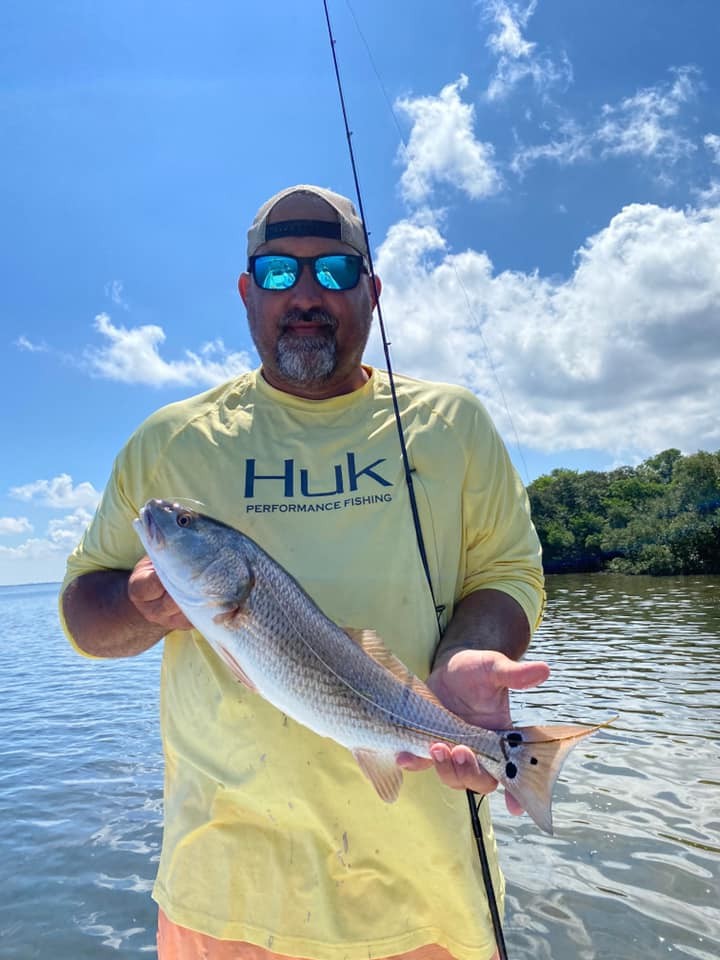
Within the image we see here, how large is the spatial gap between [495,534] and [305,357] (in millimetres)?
1106

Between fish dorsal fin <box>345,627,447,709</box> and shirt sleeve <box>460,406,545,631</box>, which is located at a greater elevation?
shirt sleeve <box>460,406,545,631</box>

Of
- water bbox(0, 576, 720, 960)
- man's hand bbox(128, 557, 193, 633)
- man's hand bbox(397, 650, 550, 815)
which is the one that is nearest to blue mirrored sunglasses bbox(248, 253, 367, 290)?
man's hand bbox(128, 557, 193, 633)

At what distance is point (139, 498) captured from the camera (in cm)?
272

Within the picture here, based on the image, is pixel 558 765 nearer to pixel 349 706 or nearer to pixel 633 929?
pixel 349 706

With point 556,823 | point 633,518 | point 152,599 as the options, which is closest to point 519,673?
point 152,599

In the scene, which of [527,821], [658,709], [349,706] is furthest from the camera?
[658,709]

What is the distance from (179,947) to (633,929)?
569 cm

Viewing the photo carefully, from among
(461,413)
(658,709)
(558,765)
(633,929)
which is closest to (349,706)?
(558,765)

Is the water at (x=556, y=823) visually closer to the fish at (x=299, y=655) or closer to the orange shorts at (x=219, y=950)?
the orange shorts at (x=219, y=950)

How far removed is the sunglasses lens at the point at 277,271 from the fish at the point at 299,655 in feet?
3.82

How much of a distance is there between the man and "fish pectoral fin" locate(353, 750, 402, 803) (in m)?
0.10

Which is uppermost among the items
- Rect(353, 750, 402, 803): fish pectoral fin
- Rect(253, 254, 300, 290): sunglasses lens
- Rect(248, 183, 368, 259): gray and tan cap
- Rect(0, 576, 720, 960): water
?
Rect(248, 183, 368, 259): gray and tan cap

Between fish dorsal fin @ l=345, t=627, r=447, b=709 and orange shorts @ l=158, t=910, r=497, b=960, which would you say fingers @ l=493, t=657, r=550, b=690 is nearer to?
fish dorsal fin @ l=345, t=627, r=447, b=709

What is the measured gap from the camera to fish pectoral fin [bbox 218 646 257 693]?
230 centimetres
